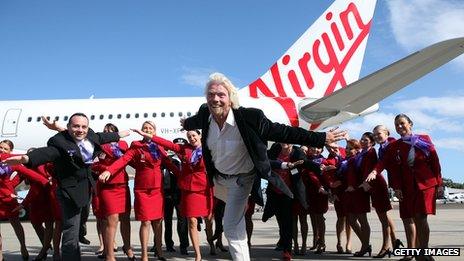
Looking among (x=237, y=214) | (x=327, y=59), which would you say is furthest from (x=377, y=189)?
(x=327, y=59)

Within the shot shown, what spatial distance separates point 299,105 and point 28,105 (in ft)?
30.1

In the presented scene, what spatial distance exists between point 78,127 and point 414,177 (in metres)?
3.59

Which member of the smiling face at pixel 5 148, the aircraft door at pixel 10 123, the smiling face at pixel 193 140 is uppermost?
the aircraft door at pixel 10 123

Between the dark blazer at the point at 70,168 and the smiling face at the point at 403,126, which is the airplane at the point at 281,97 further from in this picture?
the dark blazer at the point at 70,168

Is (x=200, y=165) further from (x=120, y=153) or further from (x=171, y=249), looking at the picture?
(x=171, y=249)

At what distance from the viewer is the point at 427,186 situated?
15.8 ft

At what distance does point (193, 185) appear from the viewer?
573 cm

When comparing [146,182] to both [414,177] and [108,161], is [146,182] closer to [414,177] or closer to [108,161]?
[108,161]

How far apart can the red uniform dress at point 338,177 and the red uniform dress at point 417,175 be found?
1.49 m

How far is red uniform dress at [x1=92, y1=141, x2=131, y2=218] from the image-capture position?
17.6ft

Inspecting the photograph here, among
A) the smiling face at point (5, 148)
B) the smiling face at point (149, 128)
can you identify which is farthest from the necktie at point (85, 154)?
the smiling face at point (5, 148)

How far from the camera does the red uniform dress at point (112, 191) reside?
211 inches

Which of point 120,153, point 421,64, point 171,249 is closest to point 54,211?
point 120,153

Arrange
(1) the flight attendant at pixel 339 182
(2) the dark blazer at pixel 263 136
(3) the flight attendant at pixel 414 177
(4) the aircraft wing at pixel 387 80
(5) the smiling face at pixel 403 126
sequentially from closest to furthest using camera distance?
(2) the dark blazer at pixel 263 136
(3) the flight attendant at pixel 414 177
(5) the smiling face at pixel 403 126
(1) the flight attendant at pixel 339 182
(4) the aircraft wing at pixel 387 80
